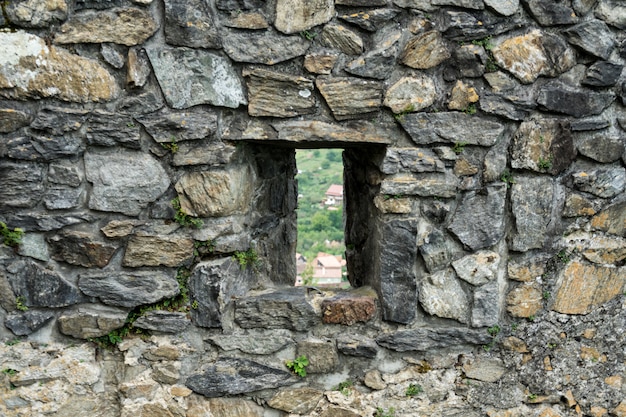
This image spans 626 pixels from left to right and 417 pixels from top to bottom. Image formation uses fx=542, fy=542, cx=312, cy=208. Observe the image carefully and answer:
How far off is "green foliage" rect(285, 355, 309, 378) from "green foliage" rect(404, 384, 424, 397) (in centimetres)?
52

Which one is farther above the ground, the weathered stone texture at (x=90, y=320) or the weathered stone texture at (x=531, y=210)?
the weathered stone texture at (x=531, y=210)

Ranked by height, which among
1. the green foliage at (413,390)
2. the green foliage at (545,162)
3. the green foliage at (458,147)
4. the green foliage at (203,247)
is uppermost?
the green foliage at (458,147)

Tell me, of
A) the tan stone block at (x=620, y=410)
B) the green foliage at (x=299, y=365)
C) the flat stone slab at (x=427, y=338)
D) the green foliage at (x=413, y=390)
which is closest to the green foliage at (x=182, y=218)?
the green foliage at (x=299, y=365)

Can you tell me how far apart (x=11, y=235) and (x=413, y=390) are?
2.03m

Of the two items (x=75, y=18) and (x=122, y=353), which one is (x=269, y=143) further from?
(x=122, y=353)

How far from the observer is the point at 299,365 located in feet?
8.66

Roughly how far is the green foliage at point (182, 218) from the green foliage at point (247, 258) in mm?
255

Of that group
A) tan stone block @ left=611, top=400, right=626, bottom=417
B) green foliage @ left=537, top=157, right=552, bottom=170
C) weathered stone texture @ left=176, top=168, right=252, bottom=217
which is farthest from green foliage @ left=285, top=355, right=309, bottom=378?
tan stone block @ left=611, top=400, right=626, bottom=417

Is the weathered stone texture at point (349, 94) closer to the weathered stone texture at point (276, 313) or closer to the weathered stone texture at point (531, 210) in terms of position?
the weathered stone texture at point (531, 210)

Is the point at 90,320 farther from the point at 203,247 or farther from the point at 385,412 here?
the point at 385,412

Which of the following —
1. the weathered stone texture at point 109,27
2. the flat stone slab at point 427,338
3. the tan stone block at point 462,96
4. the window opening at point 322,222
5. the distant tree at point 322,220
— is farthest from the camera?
the window opening at point 322,222

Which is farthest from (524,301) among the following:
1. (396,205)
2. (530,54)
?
(530,54)

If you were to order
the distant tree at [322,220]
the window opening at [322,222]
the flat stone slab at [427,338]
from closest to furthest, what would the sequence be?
the flat stone slab at [427,338]
the distant tree at [322,220]
the window opening at [322,222]

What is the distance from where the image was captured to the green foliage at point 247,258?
2.66 meters
